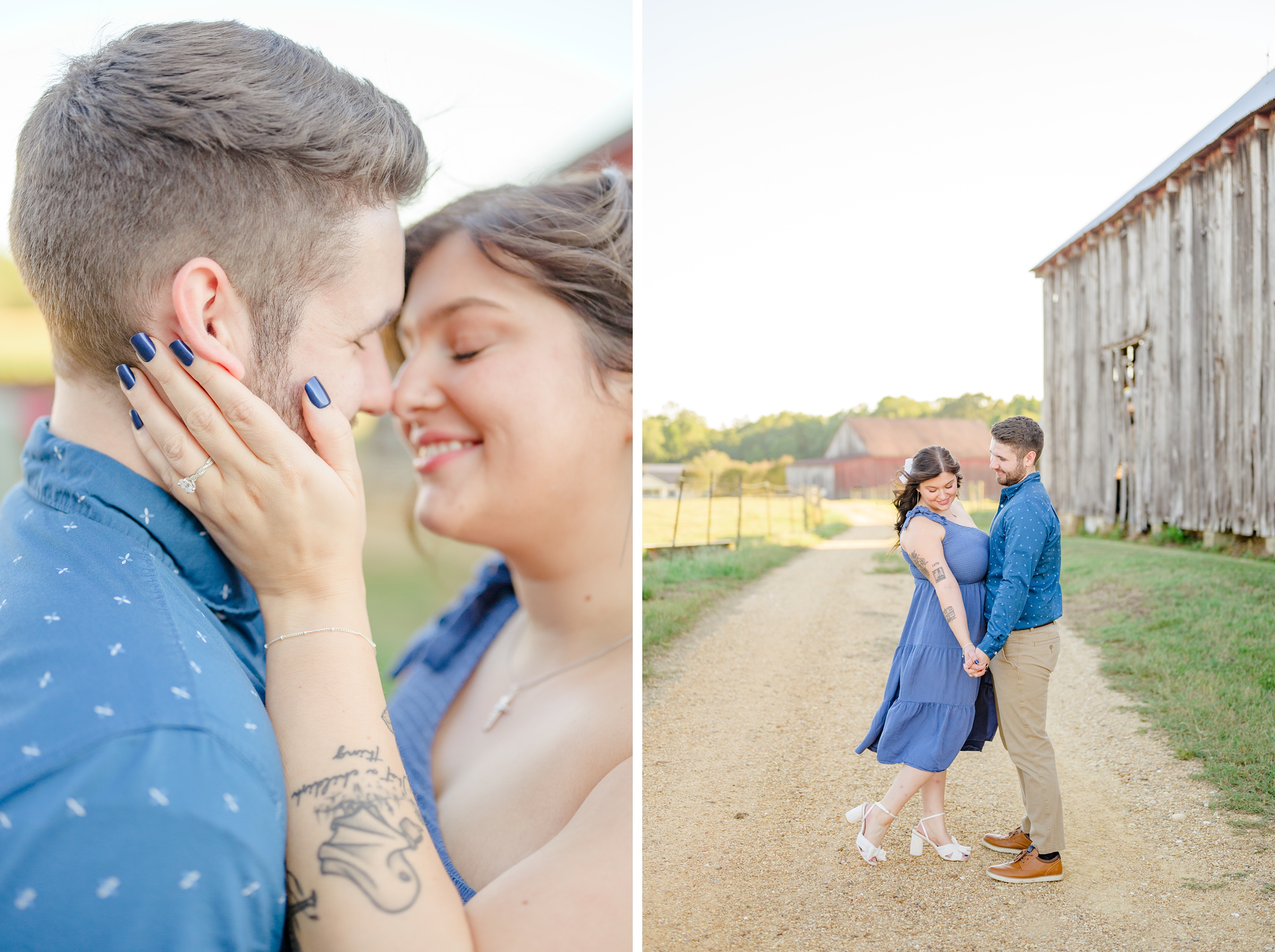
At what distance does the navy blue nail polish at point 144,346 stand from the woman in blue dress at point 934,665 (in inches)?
74.8

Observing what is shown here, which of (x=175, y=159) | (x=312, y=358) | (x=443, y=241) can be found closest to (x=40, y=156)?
(x=175, y=159)

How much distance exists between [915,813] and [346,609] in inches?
75.4

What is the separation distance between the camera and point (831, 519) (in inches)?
114

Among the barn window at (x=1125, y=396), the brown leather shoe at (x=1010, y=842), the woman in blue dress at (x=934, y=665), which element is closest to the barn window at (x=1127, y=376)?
the barn window at (x=1125, y=396)

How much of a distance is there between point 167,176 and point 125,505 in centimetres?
50

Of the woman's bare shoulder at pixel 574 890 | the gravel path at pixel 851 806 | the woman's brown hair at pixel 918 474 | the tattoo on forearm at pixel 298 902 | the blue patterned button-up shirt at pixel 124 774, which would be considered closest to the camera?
the blue patterned button-up shirt at pixel 124 774

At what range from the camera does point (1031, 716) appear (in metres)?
2.30

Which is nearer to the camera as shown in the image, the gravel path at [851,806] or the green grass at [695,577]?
the gravel path at [851,806]

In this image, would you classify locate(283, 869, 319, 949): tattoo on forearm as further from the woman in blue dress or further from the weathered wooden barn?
the weathered wooden barn

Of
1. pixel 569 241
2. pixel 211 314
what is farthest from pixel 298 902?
pixel 569 241

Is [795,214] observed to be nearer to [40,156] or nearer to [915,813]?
[915,813]

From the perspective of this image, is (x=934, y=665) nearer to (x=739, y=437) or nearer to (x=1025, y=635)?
(x=1025, y=635)

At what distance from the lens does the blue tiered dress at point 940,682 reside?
2312 millimetres

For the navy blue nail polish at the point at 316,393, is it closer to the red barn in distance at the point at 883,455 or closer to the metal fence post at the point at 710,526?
the red barn in distance at the point at 883,455
